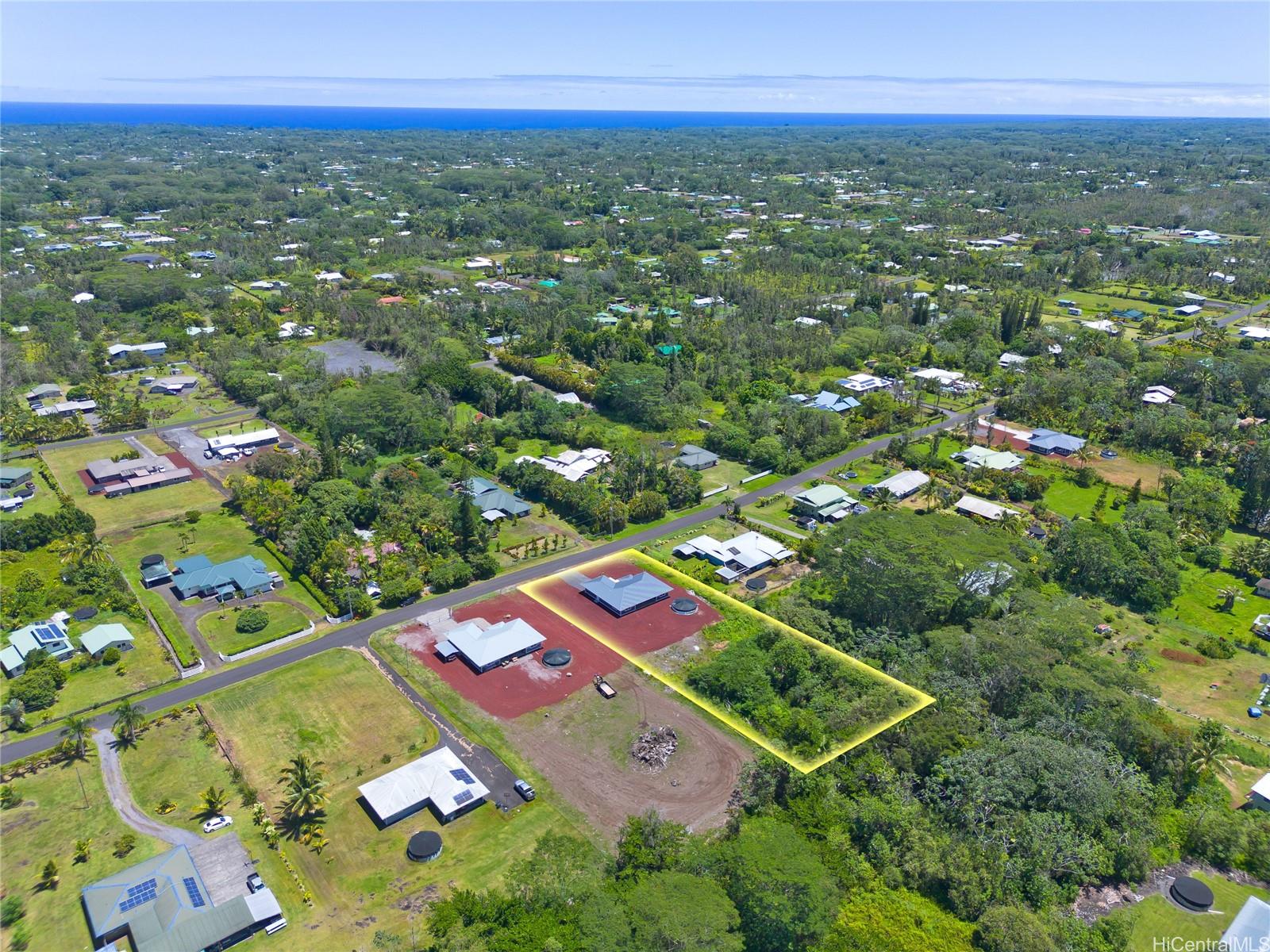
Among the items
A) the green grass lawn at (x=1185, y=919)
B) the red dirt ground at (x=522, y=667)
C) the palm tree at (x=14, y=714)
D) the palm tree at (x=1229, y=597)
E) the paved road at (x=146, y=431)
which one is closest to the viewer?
the green grass lawn at (x=1185, y=919)

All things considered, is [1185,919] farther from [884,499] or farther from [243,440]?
[243,440]

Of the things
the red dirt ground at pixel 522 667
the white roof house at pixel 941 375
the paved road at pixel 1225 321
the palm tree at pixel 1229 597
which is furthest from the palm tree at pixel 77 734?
the paved road at pixel 1225 321

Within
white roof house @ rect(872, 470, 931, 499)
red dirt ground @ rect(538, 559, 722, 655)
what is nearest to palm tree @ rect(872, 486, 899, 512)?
white roof house @ rect(872, 470, 931, 499)

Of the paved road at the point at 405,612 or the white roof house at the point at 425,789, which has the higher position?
the white roof house at the point at 425,789

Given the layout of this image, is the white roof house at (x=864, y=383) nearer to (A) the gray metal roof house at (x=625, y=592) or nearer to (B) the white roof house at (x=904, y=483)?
(B) the white roof house at (x=904, y=483)

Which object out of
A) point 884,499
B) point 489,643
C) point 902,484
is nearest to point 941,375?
point 902,484

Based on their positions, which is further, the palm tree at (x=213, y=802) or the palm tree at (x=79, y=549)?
the palm tree at (x=79, y=549)

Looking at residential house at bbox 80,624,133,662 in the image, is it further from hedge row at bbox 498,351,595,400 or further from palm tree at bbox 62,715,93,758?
hedge row at bbox 498,351,595,400
